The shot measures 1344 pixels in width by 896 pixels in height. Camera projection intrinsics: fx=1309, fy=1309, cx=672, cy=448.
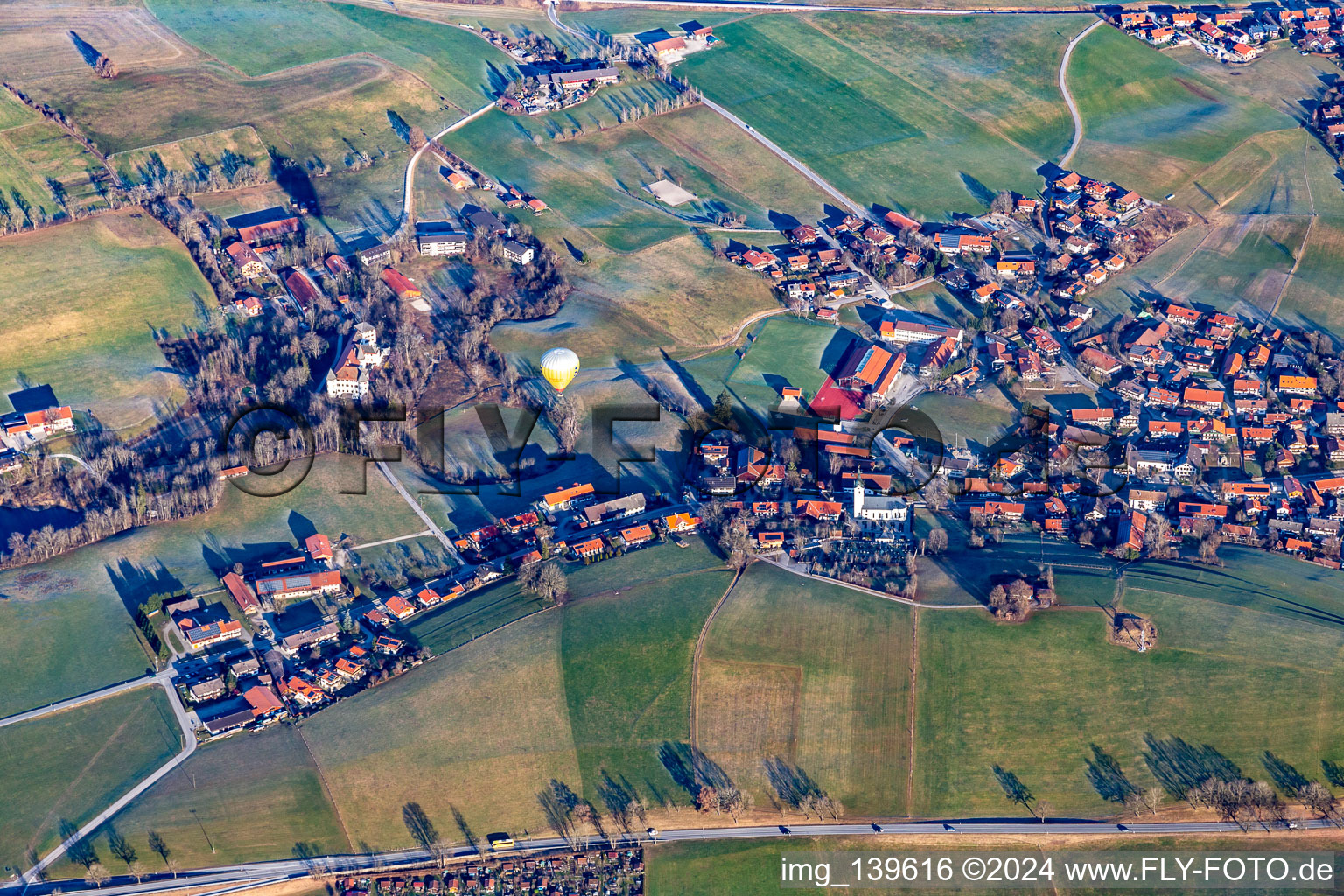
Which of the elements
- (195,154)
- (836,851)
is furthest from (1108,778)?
(195,154)

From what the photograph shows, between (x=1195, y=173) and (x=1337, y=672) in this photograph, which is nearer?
(x=1337, y=672)

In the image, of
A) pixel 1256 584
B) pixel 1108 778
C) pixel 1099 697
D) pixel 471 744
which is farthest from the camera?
pixel 1256 584

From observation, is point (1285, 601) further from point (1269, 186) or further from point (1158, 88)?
point (1158, 88)

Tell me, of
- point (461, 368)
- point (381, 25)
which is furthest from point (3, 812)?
point (381, 25)

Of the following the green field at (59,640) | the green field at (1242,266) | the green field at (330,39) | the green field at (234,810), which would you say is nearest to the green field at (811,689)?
the green field at (234,810)

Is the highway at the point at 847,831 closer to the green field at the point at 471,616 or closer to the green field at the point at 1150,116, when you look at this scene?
the green field at the point at 471,616

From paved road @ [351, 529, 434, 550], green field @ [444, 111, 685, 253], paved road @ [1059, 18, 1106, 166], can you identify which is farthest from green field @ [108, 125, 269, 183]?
paved road @ [1059, 18, 1106, 166]

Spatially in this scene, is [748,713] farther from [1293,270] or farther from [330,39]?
[330,39]
